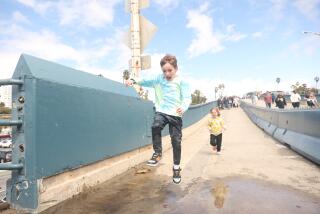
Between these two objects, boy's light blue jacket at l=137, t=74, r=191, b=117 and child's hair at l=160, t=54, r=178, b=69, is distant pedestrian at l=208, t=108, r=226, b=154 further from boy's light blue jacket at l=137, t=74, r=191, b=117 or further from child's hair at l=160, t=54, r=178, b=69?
child's hair at l=160, t=54, r=178, b=69

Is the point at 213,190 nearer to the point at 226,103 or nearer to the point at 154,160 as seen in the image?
the point at 154,160

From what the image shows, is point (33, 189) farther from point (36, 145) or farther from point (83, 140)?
point (83, 140)

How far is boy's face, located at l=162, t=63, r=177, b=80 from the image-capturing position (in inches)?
212

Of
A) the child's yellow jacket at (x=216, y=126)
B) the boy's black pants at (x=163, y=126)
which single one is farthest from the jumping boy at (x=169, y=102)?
the child's yellow jacket at (x=216, y=126)

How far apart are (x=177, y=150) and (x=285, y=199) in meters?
1.62

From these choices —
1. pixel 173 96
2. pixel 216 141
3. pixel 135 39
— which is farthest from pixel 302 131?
pixel 173 96

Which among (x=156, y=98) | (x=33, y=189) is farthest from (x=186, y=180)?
(x=33, y=189)

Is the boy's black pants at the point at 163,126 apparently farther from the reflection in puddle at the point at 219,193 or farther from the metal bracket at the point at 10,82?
the metal bracket at the point at 10,82

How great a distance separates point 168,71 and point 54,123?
1.70 m

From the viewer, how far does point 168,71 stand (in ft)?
17.8

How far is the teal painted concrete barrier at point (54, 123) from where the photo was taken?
14.6 ft

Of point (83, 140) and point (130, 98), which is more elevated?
point (130, 98)

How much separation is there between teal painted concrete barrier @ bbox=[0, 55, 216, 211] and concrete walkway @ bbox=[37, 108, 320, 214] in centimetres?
48

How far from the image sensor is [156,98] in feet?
18.6
